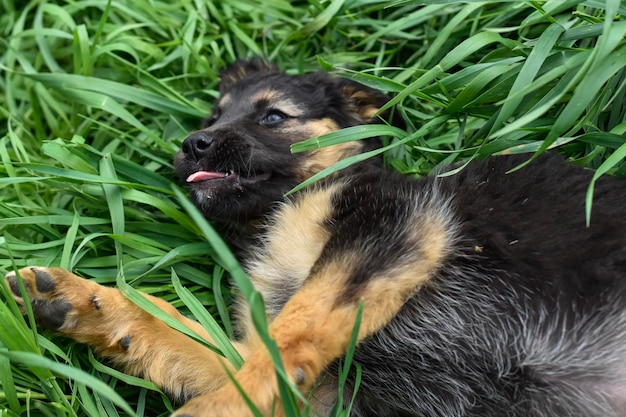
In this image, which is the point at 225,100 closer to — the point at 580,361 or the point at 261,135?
the point at 261,135

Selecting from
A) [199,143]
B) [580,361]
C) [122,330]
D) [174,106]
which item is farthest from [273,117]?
[580,361]

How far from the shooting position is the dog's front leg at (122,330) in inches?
123

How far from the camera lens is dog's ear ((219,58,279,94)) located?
4.38 metres

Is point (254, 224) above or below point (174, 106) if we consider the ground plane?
below

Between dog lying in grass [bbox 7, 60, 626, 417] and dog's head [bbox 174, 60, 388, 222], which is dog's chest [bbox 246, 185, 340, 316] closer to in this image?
dog lying in grass [bbox 7, 60, 626, 417]

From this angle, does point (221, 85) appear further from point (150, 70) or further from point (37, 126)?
point (37, 126)

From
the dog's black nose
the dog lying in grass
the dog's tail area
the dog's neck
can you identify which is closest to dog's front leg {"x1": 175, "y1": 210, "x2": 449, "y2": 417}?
the dog lying in grass

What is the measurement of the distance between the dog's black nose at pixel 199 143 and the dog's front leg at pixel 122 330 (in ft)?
2.65

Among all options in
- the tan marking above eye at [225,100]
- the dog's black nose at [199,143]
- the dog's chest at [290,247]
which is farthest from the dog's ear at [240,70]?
the dog's chest at [290,247]

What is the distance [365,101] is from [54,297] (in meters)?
2.16

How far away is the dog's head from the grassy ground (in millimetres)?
234

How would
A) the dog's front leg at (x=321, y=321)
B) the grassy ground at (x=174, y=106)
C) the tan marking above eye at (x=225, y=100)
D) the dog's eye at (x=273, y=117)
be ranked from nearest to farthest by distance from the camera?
the dog's front leg at (x=321, y=321)
the grassy ground at (x=174, y=106)
the dog's eye at (x=273, y=117)
the tan marking above eye at (x=225, y=100)

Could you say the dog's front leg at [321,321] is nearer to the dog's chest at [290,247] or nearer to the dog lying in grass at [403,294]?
the dog lying in grass at [403,294]

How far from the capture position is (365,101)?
161 inches
